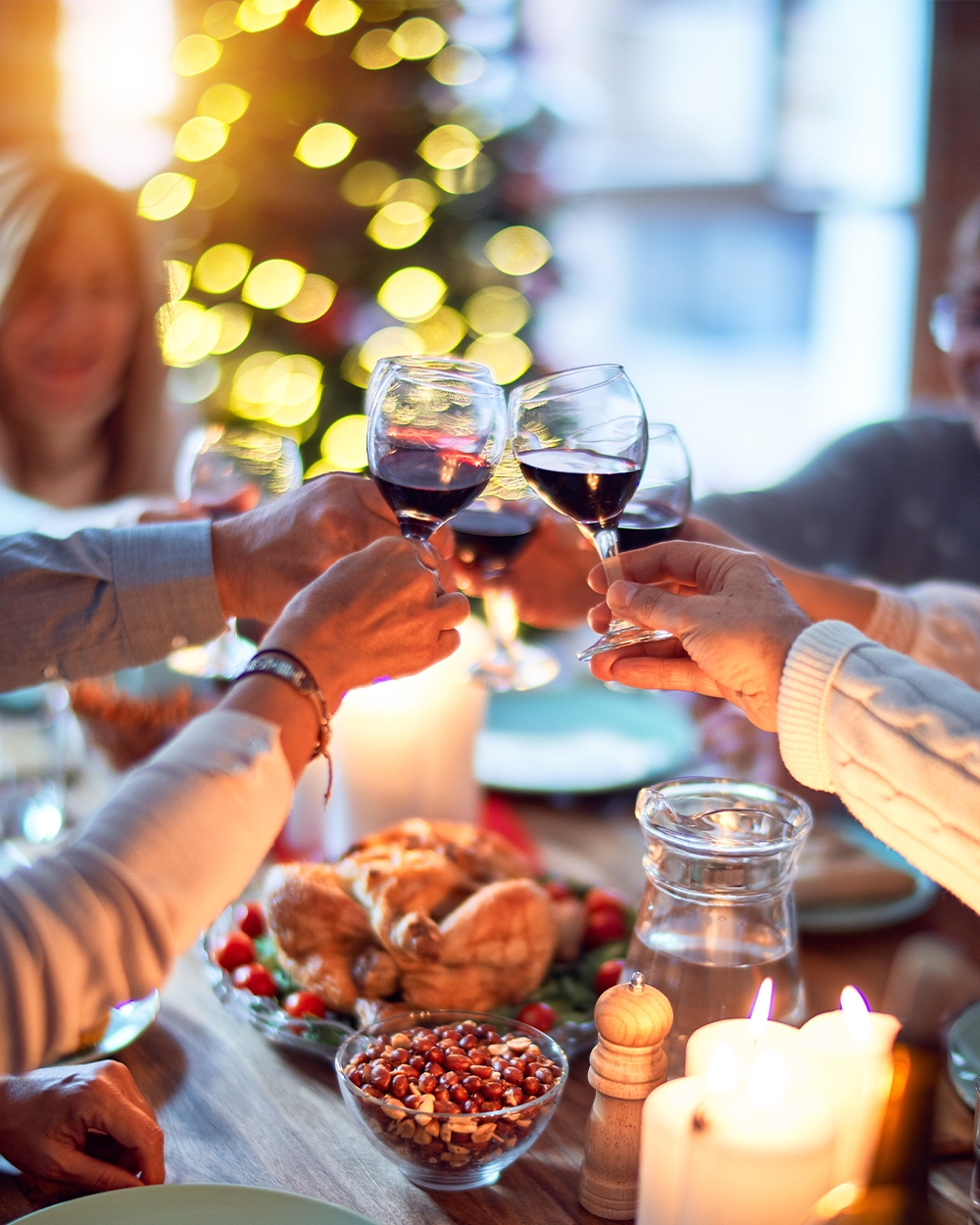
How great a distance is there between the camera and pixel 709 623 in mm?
837

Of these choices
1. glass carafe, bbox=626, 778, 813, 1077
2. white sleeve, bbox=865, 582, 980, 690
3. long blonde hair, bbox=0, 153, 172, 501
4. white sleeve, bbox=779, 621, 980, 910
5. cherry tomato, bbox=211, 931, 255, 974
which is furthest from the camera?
long blonde hair, bbox=0, 153, 172, 501

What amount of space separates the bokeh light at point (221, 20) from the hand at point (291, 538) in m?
2.39

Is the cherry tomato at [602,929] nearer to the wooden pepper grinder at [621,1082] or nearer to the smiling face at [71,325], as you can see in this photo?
the wooden pepper grinder at [621,1082]

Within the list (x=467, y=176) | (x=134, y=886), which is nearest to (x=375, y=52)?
(x=467, y=176)

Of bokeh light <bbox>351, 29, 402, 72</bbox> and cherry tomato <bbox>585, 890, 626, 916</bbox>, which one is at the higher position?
bokeh light <bbox>351, 29, 402, 72</bbox>

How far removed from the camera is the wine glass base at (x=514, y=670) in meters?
1.28

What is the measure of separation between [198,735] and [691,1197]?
398 mm

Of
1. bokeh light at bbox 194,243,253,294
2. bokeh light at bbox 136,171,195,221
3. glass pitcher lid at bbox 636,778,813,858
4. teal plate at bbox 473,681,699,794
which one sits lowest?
teal plate at bbox 473,681,699,794

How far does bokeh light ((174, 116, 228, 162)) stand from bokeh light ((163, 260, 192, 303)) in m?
0.28

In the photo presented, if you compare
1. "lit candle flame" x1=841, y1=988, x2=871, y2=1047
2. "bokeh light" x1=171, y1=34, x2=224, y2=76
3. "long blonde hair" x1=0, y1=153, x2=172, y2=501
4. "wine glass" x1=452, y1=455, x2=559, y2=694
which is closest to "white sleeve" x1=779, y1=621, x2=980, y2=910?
"lit candle flame" x1=841, y1=988, x2=871, y2=1047

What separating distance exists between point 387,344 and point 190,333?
A: 1.74 feet

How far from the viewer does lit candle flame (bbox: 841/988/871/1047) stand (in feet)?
2.25

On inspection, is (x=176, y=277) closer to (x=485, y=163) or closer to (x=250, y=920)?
(x=485, y=163)

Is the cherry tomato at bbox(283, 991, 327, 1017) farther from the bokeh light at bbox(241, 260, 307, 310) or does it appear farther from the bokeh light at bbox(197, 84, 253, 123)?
the bokeh light at bbox(197, 84, 253, 123)
